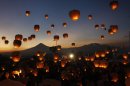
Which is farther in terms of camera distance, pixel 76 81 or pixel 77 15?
pixel 76 81

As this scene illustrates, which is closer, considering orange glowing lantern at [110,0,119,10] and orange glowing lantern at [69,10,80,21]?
orange glowing lantern at [69,10,80,21]

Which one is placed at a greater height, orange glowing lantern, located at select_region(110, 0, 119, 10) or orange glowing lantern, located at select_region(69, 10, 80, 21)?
orange glowing lantern, located at select_region(110, 0, 119, 10)

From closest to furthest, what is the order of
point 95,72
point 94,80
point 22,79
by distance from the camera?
point 22,79 < point 94,80 < point 95,72

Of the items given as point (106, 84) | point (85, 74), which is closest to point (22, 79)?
point (85, 74)

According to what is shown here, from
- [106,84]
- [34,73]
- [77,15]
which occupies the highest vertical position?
[77,15]

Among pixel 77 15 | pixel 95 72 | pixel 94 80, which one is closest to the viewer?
pixel 77 15

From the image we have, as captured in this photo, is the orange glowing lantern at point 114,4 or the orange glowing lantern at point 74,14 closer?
the orange glowing lantern at point 74,14

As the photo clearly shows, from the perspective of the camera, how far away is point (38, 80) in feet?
59.8

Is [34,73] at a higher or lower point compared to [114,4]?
lower

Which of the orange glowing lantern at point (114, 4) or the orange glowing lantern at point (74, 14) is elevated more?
the orange glowing lantern at point (114, 4)

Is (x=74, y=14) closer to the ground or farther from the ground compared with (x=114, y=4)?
closer to the ground

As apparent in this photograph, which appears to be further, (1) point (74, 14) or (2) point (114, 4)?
(2) point (114, 4)

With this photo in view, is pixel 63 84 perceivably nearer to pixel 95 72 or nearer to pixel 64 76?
pixel 64 76

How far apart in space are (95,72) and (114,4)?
9.74m
